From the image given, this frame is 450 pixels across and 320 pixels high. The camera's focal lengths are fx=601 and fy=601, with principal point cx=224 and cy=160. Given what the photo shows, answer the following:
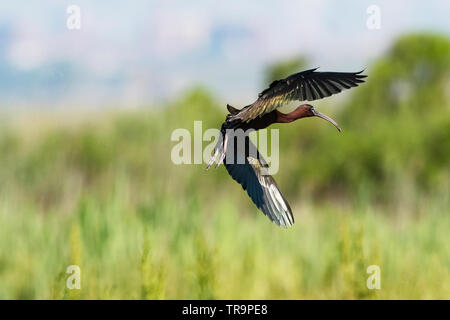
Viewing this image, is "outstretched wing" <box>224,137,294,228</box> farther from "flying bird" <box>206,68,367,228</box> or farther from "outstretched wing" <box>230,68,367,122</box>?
"outstretched wing" <box>230,68,367,122</box>

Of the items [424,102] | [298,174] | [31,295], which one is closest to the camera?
[31,295]

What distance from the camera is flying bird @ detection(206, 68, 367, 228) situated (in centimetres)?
84

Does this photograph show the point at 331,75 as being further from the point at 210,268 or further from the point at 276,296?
the point at 276,296

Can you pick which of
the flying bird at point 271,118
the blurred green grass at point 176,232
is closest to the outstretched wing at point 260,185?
the flying bird at point 271,118

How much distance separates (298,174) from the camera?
8.00 m

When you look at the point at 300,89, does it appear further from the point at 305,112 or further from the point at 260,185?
the point at 260,185

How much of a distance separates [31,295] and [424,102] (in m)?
7.98

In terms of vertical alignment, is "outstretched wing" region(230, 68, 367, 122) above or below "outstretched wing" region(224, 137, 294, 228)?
above

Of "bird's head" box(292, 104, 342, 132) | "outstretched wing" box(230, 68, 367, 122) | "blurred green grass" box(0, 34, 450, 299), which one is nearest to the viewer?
"outstretched wing" box(230, 68, 367, 122)

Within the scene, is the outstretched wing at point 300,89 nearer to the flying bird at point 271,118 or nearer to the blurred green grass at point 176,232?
the flying bird at point 271,118

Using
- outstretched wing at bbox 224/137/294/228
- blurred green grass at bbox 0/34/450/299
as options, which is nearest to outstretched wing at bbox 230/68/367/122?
outstretched wing at bbox 224/137/294/228

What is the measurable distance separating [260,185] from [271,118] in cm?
19
